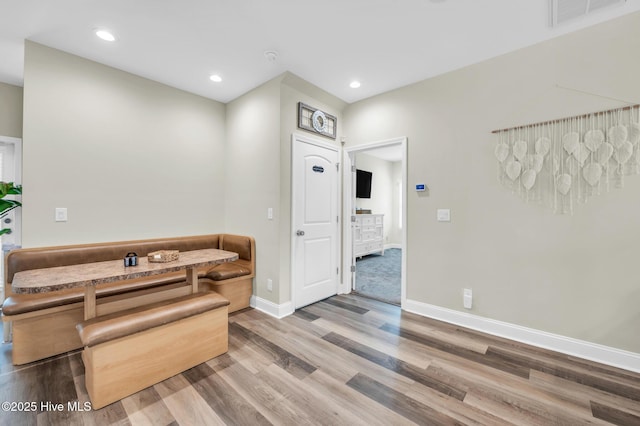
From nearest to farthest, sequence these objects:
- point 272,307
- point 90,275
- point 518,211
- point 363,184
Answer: point 90,275, point 518,211, point 272,307, point 363,184

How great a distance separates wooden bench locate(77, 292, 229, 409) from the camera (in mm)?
1674

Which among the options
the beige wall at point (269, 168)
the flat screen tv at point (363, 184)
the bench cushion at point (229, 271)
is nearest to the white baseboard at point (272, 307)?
the beige wall at point (269, 168)

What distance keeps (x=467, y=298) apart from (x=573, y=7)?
257cm

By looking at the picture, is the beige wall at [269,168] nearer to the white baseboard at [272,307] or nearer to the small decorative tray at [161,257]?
the white baseboard at [272,307]

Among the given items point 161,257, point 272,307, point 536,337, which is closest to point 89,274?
point 161,257

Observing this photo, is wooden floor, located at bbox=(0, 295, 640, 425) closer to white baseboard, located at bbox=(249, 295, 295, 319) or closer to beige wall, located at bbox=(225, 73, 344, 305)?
white baseboard, located at bbox=(249, 295, 295, 319)

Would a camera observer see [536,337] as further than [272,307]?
No

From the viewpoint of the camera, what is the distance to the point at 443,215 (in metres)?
2.94

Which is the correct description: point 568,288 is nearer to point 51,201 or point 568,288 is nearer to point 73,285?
point 73,285

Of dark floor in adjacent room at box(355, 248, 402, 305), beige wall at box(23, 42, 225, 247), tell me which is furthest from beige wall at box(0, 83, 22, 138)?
dark floor in adjacent room at box(355, 248, 402, 305)

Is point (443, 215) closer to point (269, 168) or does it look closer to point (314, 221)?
point (314, 221)

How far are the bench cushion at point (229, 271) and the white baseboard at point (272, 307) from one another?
0.38m

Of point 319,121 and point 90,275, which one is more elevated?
point 319,121

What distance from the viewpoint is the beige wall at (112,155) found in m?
2.50
